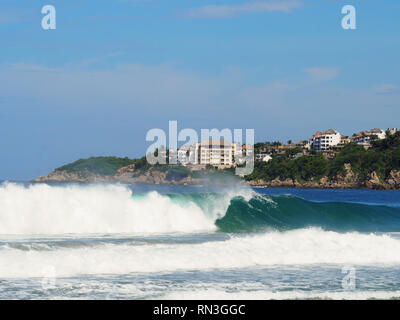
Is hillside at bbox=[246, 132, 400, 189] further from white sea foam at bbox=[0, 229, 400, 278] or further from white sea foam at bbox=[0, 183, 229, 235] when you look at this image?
white sea foam at bbox=[0, 229, 400, 278]

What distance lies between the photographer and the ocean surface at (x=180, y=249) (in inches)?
469

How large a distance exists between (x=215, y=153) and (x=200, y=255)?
139m

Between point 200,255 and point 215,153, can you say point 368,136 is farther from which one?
point 200,255

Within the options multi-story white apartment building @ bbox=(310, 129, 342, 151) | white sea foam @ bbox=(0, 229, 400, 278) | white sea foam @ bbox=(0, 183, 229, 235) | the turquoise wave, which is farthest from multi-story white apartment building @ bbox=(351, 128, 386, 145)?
white sea foam @ bbox=(0, 229, 400, 278)

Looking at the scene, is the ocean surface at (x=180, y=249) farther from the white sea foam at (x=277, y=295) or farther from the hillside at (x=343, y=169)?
the hillside at (x=343, y=169)

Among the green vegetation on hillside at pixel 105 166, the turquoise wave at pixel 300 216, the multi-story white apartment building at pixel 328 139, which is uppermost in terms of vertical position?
the multi-story white apartment building at pixel 328 139

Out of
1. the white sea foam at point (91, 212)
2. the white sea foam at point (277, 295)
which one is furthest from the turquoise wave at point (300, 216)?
the white sea foam at point (277, 295)

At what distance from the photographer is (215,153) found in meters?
155

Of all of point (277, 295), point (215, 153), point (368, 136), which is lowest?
point (277, 295)

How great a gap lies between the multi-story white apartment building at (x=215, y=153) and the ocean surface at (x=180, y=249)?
119431 millimetres

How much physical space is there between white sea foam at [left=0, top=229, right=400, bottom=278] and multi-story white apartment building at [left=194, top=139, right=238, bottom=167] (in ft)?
431

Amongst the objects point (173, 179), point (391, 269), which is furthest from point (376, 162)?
point (391, 269)

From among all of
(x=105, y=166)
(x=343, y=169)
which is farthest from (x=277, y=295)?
(x=105, y=166)
